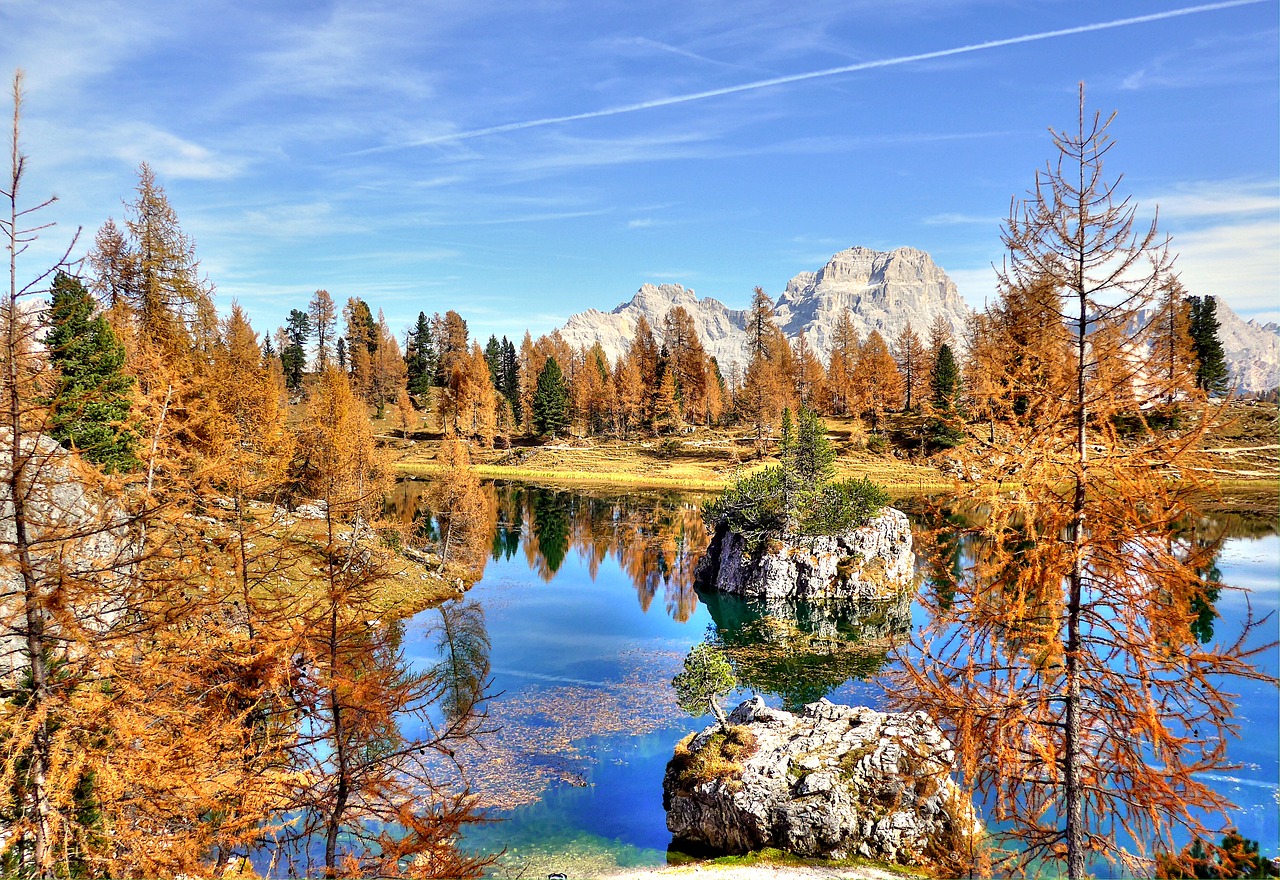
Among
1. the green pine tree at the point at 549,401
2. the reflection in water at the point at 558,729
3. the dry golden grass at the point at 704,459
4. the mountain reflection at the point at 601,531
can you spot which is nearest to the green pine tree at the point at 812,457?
the mountain reflection at the point at 601,531

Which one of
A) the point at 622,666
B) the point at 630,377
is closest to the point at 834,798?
the point at 622,666

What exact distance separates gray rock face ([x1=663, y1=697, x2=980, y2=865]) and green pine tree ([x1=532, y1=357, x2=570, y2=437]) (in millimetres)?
93544

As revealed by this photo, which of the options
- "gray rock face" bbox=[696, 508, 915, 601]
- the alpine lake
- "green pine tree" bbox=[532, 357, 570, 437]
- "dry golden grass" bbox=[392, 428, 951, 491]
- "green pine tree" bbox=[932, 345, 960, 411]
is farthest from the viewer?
"green pine tree" bbox=[532, 357, 570, 437]

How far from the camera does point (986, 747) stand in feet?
33.3

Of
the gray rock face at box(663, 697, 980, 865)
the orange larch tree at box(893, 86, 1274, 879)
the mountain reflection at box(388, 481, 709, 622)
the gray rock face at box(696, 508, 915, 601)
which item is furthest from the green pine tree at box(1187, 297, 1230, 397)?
the orange larch tree at box(893, 86, 1274, 879)

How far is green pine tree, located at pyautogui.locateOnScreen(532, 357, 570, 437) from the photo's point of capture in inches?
Result: 4427

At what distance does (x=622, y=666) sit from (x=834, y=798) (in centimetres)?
1601

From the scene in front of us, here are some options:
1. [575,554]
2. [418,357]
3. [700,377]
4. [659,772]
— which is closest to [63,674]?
[659,772]

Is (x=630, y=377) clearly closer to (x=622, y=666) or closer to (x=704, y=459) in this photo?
(x=704, y=459)

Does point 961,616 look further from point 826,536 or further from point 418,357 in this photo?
point 418,357

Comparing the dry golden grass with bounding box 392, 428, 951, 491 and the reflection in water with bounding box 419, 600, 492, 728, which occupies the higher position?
the dry golden grass with bounding box 392, 428, 951, 491

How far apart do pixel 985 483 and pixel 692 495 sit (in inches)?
2726

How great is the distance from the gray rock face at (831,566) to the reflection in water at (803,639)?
90cm

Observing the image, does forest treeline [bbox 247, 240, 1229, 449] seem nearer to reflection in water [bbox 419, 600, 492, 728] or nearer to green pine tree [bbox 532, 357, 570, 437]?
green pine tree [bbox 532, 357, 570, 437]
